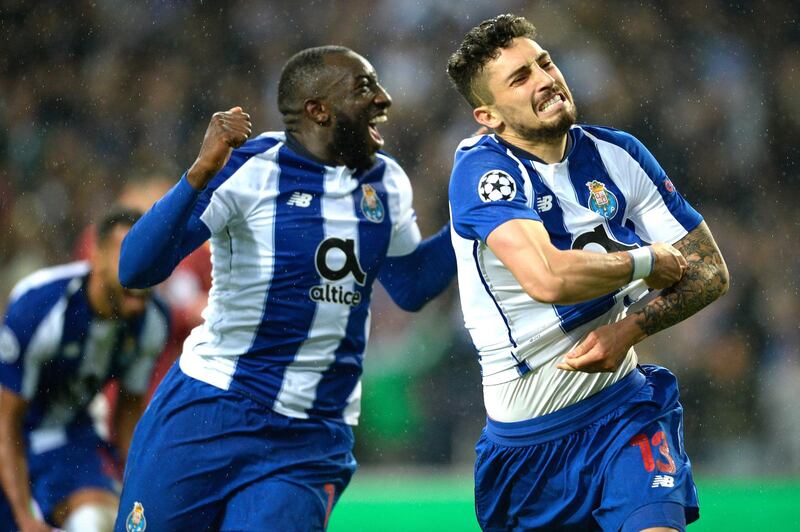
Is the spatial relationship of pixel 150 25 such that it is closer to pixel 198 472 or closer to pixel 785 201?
pixel 785 201

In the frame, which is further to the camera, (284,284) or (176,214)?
(284,284)

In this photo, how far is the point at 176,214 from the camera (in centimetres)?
368

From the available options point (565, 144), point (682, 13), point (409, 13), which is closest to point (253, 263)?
point (565, 144)

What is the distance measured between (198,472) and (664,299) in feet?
5.26

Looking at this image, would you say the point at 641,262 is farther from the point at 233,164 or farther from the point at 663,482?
the point at 233,164

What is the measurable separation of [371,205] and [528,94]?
860 millimetres

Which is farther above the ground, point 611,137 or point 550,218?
point 611,137

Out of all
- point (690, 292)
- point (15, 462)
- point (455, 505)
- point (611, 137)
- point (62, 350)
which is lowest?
point (455, 505)

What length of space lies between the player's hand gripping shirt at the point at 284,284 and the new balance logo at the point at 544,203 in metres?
→ 0.86

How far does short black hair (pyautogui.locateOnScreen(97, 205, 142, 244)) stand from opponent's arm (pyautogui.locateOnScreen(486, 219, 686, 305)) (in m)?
2.50

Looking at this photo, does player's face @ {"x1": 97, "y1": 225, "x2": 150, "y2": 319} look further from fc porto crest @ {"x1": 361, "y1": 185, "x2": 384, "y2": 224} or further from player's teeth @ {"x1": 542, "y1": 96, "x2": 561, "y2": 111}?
player's teeth @ {"x1": 542, "y1": 96, "x2": 561, "y2": 111}

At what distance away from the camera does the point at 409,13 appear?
401 inches

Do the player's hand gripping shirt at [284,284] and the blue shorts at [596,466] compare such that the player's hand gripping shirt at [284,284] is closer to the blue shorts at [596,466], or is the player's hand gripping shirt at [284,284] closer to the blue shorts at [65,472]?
the blue shorts at [596,466]

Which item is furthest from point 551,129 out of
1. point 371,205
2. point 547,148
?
point 371,205
